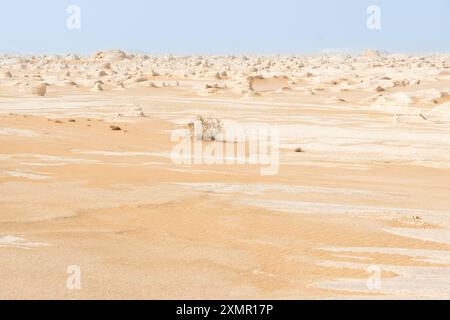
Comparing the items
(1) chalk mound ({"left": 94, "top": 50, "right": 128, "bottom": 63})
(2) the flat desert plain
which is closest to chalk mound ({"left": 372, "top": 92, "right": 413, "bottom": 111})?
(2) the flat desert plain

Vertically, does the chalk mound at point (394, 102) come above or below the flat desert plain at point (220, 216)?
below

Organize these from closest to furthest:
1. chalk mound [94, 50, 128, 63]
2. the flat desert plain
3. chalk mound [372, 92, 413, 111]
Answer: the flat desert plain < chalk mound [372, 92, 413, 111] < chalk mound [94, 50, 128, 63]

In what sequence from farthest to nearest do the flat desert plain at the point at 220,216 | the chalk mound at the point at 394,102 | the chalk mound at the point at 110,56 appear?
the chalk mound at the point at 110,56 < the chalk mound at the point at 394,102 < the flat desert plain at the point at 220,216

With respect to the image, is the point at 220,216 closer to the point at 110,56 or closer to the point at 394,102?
the point at 394,102

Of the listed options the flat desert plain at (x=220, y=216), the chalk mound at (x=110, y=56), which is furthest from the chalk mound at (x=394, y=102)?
the chalk mound at (x=110, y=56)

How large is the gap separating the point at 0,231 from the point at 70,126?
34.6 feet

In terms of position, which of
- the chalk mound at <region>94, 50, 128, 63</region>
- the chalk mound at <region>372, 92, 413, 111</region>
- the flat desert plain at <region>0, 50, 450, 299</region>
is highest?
the flat desert plain at <region>0, 50, 450, 299</region>

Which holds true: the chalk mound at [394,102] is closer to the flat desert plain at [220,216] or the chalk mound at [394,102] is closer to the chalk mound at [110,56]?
the flat desert plain at [220,216]

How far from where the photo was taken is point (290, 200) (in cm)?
831

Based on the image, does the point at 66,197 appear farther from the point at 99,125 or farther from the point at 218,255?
the point at 99,125

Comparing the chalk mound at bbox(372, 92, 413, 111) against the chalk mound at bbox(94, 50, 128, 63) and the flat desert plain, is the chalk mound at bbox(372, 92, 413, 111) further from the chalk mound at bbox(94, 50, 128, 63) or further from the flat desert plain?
the chalk mound at bbox(94, 50, 128, 63)

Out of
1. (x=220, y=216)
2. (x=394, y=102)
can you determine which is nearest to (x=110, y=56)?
(x=394, y=102)

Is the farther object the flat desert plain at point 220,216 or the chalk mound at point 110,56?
the chalk mound at point 110,56

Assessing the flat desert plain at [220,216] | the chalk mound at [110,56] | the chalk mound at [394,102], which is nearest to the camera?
the flat desert plain at [220,216]
